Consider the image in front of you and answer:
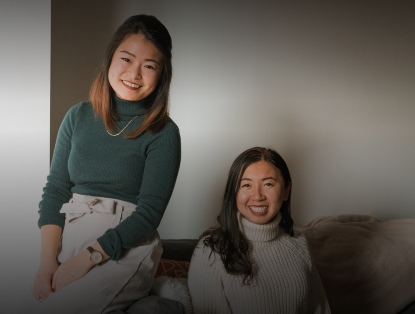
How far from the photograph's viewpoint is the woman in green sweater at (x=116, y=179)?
43.1 inches

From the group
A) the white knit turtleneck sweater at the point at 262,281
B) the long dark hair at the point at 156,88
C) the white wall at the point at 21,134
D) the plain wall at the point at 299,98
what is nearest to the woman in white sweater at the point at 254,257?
the white knit turtleneck sweater at the point at 262,281

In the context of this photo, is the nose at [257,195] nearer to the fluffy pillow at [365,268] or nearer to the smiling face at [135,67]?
the smiling face at [135,67]

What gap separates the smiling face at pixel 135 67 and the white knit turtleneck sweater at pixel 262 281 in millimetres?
396

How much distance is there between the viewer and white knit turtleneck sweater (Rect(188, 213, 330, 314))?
3.93ft

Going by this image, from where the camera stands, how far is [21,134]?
4.30 feet

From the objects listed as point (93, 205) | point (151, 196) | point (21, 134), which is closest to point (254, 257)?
point (151, 196)

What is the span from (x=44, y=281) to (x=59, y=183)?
22cm

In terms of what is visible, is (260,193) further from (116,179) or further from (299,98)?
(299,98)

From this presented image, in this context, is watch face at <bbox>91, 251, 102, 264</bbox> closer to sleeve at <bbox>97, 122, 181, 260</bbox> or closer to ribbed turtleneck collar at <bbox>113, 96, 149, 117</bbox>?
sleeve at <bbox>97, 122, 181, 260</bbox>

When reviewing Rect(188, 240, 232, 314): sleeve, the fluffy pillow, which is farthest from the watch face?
the fluffy pillow

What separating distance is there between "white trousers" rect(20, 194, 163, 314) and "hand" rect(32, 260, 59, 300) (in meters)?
0.02

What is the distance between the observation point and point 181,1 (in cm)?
179

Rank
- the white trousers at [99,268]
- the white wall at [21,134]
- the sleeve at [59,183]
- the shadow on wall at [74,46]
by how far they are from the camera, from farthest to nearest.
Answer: the shadow on wall at [74,46]
the white wall at [21,134]
the sleeve at [59,183]
the white trousers at [99,268]

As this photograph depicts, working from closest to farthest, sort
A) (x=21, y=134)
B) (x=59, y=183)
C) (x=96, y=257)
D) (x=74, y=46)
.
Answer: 1. (x=96, y=257)
2. (x=59, y=183)
3. (x=21, y=134)
4. (x=74, y=46)
